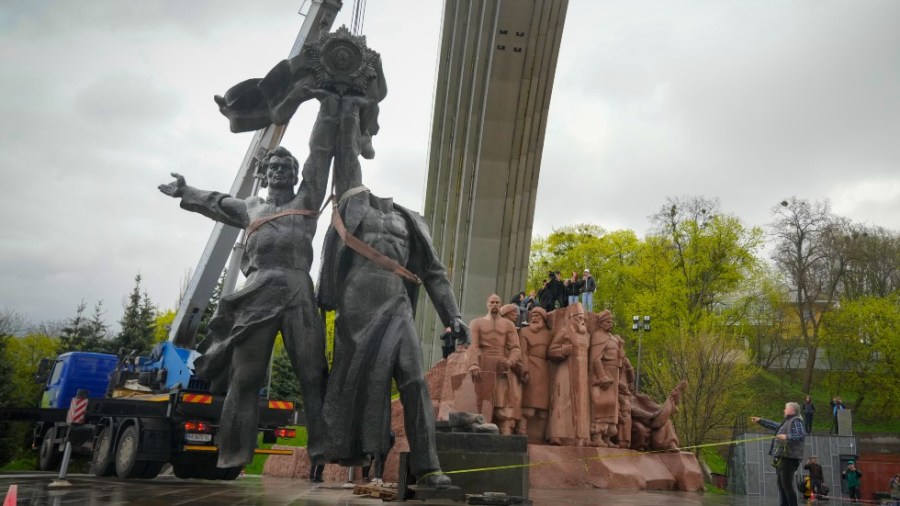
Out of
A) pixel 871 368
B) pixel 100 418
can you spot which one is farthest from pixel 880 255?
pixel 100 418

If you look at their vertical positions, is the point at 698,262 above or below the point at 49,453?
above

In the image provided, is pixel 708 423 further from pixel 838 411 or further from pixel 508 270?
pixel 508 270

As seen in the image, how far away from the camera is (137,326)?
28078 millimetres

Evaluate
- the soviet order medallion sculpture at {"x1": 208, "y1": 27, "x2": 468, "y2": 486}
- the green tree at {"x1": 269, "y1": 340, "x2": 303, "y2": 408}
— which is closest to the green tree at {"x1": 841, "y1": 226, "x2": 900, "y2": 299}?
the green tree at {"x1": 269, "y1": 340, "x2": 303, "y2": 408}

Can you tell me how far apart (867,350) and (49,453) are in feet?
116

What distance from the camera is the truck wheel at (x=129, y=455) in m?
9.08

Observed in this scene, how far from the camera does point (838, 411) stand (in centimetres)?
2180

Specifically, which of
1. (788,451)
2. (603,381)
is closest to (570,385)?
(603,381)

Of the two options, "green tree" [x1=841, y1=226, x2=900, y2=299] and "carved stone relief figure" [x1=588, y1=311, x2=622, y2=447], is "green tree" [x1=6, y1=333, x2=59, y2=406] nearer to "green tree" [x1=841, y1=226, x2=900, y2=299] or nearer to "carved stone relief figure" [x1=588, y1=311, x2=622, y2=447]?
"carved stone relief figure" [x1=588, y1=311, x2=622, y2=447]

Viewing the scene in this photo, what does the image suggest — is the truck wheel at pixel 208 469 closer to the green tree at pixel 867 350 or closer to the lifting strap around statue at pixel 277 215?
the lifting strap around statue at pixel 277 215

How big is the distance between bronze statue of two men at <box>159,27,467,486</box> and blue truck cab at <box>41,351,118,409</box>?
990 centimetres

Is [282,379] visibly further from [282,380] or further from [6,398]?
[6,398]

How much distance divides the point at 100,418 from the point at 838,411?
20.9 m

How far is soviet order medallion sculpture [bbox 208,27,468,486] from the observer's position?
4863mm
